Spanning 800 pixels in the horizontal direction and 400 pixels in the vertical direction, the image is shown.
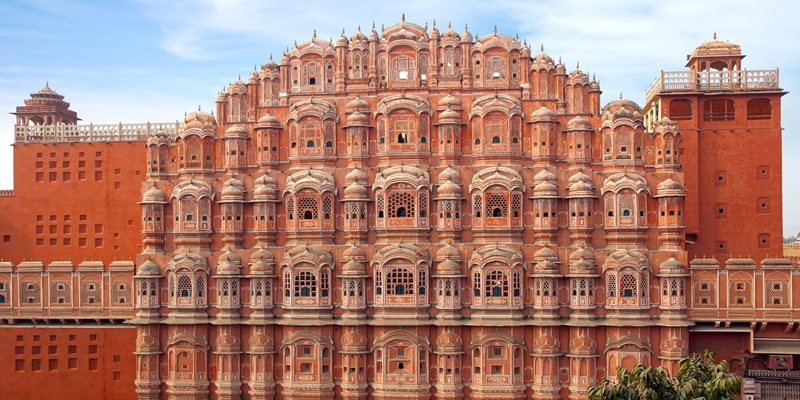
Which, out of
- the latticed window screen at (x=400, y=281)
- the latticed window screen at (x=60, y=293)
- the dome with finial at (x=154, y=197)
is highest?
the dome with finial at (x=154, y=197)

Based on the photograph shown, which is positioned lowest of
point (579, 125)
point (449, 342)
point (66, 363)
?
point (66, 363)

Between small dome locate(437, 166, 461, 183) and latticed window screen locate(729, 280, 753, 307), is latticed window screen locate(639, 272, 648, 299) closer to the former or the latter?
latticed window screen locate(729, 280, 753, 307)

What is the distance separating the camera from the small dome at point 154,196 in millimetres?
39625

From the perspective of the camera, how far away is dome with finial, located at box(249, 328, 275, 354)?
126 ft

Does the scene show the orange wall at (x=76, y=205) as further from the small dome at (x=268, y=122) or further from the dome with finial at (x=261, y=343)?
the dome with finial at (x=261, y=343)

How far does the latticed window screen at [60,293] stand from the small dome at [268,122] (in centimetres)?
1193

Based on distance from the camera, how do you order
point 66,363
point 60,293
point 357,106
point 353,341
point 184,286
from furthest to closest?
point 66,363 → point 60,293 → point 357,106 → point 184,286 → point 353,341

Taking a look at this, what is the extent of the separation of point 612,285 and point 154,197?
20912 mm

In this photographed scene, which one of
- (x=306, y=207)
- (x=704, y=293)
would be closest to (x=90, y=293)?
(x=306, y=207)

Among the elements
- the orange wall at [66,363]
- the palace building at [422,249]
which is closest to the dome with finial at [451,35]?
the palace building at [422,249]

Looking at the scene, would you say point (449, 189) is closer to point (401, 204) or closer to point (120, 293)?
point (401, 204)

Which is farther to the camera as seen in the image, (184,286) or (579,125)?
(184,286)

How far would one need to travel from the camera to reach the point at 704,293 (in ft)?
123

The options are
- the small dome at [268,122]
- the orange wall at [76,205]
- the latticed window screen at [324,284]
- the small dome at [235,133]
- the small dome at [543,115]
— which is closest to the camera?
the latticed window screen at [324,284]
